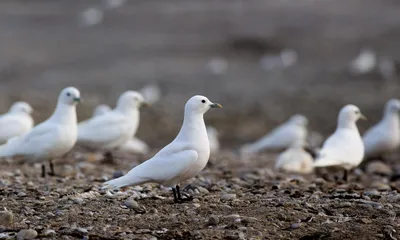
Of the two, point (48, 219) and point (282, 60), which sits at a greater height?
point (282, 60)

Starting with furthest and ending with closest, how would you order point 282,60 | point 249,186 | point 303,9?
point 303,9 → point 282,60 → point 249,186

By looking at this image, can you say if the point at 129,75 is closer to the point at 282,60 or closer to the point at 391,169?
the point at 282,60

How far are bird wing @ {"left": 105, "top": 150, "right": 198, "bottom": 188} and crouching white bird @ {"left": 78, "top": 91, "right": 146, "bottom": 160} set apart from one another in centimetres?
510

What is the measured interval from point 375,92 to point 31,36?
59.5ft

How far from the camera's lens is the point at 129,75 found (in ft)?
95.6

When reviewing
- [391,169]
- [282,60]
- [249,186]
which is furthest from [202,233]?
[282,60]

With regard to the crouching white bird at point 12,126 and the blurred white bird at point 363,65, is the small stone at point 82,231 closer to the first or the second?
the crouching white bird at point 12,126

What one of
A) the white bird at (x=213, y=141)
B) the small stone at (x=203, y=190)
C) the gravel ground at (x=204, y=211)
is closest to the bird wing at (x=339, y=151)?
the gravel ground at (x=204, y=211)

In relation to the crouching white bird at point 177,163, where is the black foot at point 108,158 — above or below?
above

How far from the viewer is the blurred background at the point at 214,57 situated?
22469mm

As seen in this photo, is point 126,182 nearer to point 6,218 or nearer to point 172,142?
point 172,142

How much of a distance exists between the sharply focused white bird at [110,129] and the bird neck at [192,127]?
4.88m

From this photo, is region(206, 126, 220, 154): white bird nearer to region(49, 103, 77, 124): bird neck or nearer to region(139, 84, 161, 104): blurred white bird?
region(139, 84, 161, 104): blurred white bird

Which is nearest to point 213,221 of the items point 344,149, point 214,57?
point 344,149
